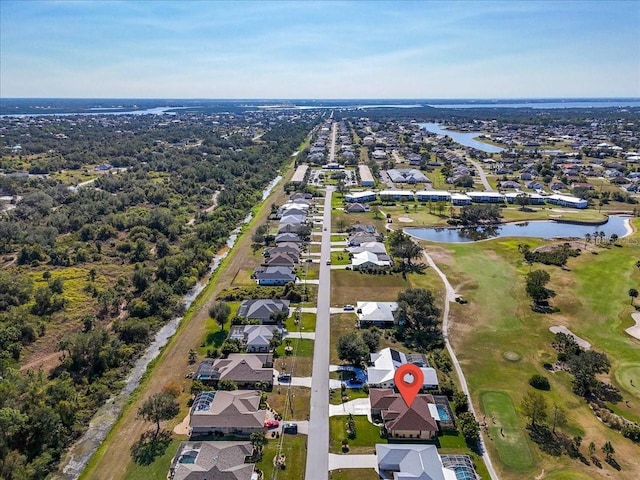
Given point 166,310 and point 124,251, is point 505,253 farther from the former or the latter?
point 124,251

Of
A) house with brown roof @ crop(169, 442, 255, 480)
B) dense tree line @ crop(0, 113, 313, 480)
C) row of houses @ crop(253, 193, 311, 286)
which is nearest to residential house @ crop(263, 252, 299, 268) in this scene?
row of houses @ crop(253, 193, 311, 286)

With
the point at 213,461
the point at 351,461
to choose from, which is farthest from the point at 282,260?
the point at 213,461

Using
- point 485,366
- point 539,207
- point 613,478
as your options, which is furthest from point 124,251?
point 539,207

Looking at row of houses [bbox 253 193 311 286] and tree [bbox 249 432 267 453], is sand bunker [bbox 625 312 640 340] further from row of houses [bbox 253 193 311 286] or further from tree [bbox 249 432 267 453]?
tree [bbox 249 432 267 453]

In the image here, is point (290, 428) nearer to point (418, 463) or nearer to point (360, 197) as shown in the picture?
point (418, 463)

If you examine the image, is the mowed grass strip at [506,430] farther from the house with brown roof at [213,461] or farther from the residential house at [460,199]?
the residential house at [460,199]

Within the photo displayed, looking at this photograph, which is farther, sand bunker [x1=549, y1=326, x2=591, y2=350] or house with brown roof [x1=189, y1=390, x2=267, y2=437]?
sand bunker [x1=549, y1=326, x2=591, y2=350]
